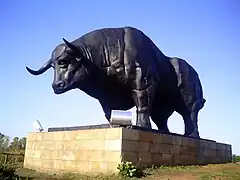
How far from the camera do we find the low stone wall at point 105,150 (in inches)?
355

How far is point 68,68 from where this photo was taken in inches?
413

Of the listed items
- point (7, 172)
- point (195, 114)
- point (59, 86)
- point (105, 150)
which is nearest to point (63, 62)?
point (59, 86)

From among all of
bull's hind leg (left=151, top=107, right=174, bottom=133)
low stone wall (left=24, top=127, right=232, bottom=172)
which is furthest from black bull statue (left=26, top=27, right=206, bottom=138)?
bull's hind leg (left=151, top=107, right=174, bottom=133)

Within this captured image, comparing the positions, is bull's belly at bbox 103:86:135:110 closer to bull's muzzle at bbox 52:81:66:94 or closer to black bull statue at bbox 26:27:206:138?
black bull statue at bbox 26:27:206:138

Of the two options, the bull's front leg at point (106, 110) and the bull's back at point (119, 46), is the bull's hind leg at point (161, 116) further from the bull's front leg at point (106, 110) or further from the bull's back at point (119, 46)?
the bull's back at point (119, 46)

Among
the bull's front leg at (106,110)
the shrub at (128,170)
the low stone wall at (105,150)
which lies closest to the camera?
the shrub at (128,170)

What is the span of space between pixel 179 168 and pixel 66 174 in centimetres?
369

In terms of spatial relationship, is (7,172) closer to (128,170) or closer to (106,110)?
(128,170)

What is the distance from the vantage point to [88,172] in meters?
9.31

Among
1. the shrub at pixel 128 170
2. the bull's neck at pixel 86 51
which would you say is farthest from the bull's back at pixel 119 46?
the shrub at pixel 128 170

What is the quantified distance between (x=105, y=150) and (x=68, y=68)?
124 inches

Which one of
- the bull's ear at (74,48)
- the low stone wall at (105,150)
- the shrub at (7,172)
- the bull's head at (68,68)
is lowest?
the shrub at (7,172)

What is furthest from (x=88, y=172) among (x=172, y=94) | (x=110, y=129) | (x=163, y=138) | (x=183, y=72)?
(x=183, y=72)

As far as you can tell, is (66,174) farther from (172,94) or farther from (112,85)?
(172,94)
